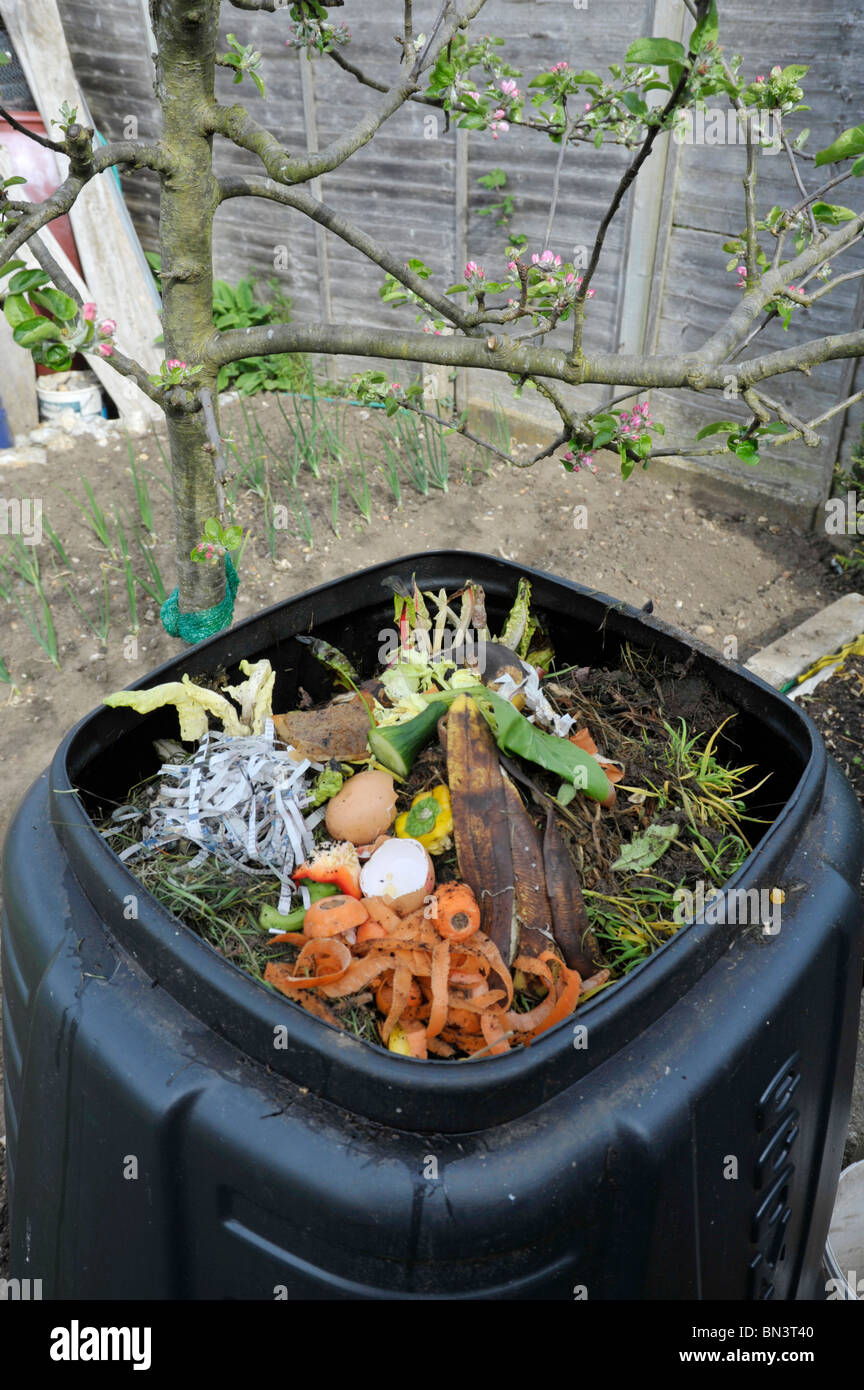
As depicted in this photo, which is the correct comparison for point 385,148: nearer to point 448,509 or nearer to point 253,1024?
point 448,509

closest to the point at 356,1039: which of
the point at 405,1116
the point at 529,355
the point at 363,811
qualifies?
the point at 405,1116

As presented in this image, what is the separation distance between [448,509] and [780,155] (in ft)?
5.82

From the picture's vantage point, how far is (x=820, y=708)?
2834mm

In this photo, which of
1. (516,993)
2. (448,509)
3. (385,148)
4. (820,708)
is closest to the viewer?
(516,993)

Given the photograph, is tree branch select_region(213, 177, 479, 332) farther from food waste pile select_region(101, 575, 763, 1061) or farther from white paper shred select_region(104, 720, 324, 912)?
white paper shred select_region(104, 720, 324, 912)

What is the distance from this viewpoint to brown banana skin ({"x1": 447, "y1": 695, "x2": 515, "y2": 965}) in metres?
1.26

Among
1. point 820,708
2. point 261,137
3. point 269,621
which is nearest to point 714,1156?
point 269,621

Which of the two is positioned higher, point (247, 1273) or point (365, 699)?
point (365, 699)

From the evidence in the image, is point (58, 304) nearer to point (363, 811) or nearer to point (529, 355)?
point (529, 355)

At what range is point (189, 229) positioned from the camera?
163cm

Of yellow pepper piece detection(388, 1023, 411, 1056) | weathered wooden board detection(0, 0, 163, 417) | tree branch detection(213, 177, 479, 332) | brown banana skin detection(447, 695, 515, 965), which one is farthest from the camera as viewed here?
Result: weathered wooden board detection(0, 0, 163, 417)

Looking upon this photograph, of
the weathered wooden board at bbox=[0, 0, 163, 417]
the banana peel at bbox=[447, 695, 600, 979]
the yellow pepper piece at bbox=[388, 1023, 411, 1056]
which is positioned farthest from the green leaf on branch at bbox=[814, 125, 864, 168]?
the weathered wooden board at bbox=[0, 0, 163, 417]

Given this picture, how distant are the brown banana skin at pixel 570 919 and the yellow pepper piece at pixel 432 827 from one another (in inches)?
5.6

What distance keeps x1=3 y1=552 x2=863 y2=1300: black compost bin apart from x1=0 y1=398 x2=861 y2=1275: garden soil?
2087 mm
